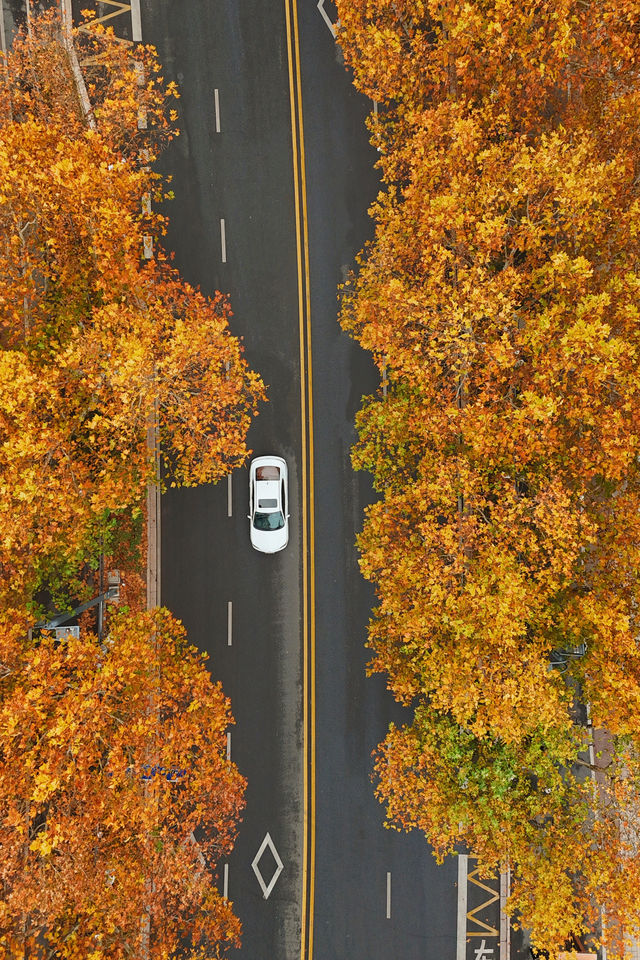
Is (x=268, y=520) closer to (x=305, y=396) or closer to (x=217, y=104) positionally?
(x=305, y=396)

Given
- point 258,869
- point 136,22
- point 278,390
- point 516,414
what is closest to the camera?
point 516,414

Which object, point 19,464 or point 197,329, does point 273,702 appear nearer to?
point 19,464

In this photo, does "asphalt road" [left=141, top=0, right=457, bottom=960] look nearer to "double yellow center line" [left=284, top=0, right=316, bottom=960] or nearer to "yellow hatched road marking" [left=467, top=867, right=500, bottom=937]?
"double yellow center line" [left=284, top=0, right=316, bottom=960]

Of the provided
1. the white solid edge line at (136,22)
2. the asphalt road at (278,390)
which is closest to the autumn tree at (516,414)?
the asphalt road at (278,390)

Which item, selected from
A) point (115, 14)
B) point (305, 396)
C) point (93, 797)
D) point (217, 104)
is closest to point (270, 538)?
point (305, 396)

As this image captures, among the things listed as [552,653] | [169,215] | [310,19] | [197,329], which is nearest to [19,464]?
[197,329]

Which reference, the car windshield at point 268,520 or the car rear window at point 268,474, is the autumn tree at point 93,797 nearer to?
the car windshield at point 268,520
